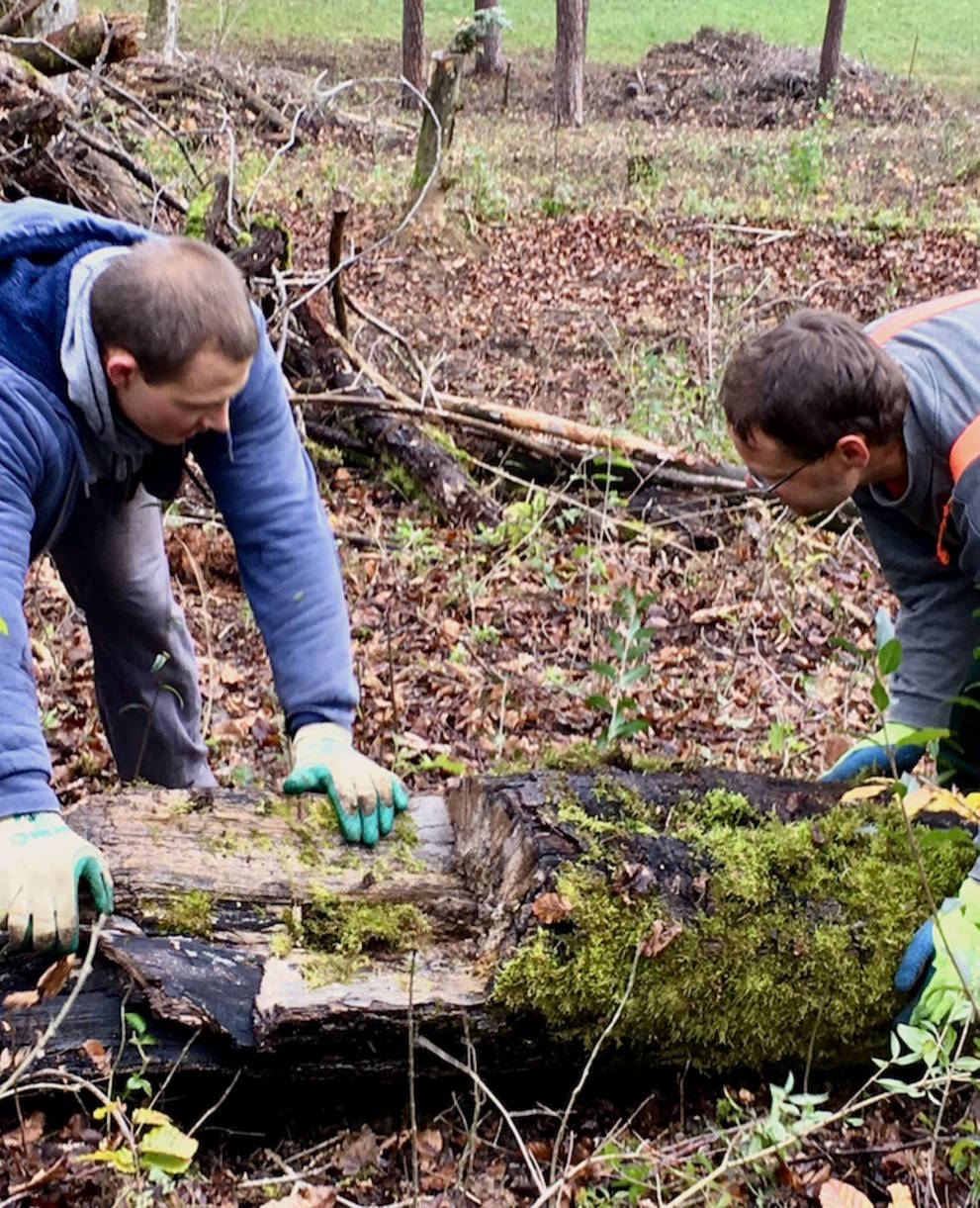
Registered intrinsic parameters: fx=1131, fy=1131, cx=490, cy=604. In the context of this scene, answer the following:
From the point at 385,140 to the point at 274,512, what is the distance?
1437cm

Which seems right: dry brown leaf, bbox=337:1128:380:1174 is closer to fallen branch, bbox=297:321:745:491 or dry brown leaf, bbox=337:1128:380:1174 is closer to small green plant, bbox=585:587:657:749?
small green plant, bbox=585:587:657:749

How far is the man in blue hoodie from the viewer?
2.22m

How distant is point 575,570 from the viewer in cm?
529

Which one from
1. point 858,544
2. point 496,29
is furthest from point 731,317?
point 496,29

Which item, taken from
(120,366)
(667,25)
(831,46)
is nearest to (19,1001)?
(120,366)

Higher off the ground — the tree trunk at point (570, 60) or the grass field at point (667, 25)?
the grass field at point (667, 25)

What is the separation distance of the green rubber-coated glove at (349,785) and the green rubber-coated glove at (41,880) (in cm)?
58

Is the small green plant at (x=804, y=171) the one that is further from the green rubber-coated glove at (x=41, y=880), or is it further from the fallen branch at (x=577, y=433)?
the green rubber-coated glove at (x=41, y=880)

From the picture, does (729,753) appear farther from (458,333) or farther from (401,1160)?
(458,333)

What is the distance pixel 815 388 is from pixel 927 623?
88cm

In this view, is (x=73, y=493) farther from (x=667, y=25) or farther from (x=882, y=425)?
(x=667, y=25)

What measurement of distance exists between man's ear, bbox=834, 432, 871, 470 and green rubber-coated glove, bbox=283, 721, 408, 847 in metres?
1.30

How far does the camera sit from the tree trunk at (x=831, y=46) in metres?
20.0

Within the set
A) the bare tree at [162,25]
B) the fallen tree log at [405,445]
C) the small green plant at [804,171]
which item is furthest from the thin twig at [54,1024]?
the bare tree at [162,25]
